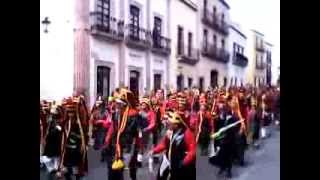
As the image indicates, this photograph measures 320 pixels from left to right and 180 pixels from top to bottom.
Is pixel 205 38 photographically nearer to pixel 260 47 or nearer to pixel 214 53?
pixel 214 53

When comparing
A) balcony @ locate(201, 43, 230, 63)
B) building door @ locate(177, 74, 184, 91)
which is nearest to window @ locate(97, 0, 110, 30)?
building door @ locate(177, 74, 184, 91)

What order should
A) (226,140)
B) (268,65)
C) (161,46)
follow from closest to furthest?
(268,65) → (226,140) → (161,46)

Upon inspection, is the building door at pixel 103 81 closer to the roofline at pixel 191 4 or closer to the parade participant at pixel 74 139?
the parade participant at pixel 74 139

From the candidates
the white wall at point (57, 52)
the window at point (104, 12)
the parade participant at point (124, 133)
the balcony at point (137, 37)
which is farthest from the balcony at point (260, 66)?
the white wall at point (57, 52)

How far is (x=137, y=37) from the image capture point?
5746 mm

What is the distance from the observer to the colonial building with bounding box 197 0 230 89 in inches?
222

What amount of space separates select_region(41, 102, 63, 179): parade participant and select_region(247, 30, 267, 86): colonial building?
1664 millimetres

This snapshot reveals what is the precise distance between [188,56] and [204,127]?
0.64m

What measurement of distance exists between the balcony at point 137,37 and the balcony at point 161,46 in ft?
0.17

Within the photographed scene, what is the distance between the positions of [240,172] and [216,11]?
1350mm

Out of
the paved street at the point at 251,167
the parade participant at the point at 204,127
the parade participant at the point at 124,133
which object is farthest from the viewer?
the parade participant at the point at 124,133

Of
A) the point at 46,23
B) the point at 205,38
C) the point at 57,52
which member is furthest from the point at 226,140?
the point at 46,23

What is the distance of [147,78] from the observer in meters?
5.72

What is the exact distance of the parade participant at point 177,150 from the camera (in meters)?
5.58
